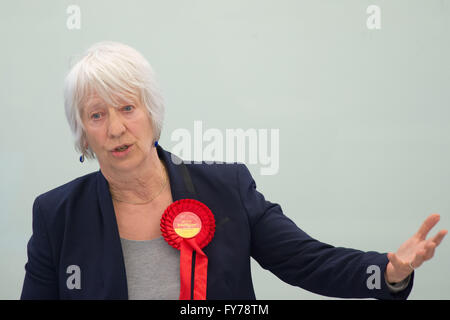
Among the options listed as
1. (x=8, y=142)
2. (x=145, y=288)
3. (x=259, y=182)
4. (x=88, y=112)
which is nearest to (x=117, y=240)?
(x=145, y=288)

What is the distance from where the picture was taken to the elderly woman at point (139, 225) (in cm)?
143

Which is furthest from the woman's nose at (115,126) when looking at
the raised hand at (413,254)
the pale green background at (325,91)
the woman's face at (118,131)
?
the pale green background at (325,91)

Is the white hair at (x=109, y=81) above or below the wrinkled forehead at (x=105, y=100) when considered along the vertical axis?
above

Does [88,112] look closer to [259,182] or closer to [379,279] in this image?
[379,279]

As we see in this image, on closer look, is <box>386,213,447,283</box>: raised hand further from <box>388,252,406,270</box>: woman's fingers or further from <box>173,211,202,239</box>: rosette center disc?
<box>173,211,202,239</box>: rosette center disc

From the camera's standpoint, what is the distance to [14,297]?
254 cm

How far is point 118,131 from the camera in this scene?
144 centimetres

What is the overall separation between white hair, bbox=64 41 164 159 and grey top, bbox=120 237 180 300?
347 millimetres

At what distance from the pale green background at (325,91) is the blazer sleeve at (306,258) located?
Answer: 2.70 feet

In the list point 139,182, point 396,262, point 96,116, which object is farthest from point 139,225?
point 396,262

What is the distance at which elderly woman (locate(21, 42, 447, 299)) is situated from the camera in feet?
4.71

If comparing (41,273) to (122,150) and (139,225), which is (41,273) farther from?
(122,150)

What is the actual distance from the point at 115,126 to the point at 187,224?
0.34 meters

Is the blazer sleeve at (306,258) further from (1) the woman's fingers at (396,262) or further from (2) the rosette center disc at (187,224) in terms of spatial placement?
(2) the rosette center disc at (187,224)
